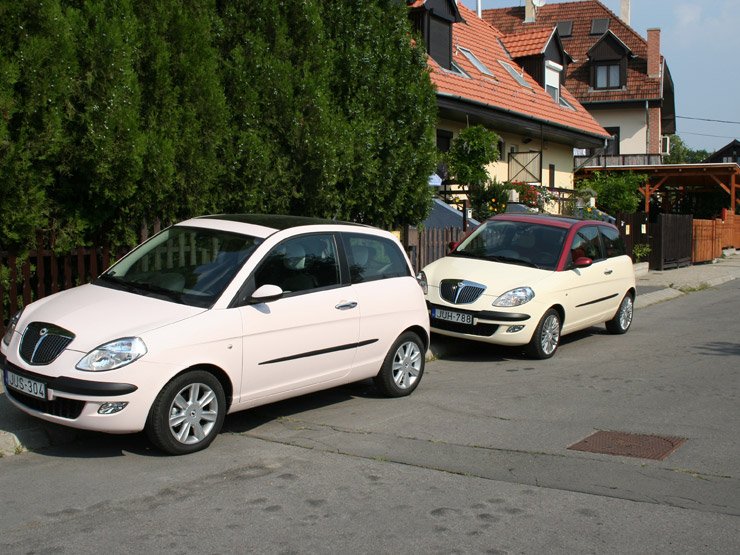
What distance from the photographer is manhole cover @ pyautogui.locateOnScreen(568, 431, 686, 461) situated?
6.52 meters

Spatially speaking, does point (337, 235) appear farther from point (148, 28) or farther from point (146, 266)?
point (148, 28)

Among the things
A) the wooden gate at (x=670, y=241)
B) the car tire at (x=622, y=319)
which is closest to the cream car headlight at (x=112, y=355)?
the car tire at (x=622, y=319)

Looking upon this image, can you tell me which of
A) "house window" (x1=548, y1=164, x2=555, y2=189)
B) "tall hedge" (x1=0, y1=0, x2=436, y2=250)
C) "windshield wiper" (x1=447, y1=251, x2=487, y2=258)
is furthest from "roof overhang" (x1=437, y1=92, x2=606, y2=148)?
"windshield wiper" (x1=447, y1=251, x2=487, y2=258)

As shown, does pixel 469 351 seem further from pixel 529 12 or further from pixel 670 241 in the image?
pixel 529 12

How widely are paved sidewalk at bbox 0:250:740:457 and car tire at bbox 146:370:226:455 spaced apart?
3.12 feet

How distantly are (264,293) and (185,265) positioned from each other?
0.83 m

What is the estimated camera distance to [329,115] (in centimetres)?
1151

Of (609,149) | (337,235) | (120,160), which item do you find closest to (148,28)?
(120,160)

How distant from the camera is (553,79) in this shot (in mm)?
32000

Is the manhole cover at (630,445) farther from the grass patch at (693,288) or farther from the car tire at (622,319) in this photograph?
the grass patch at (693,288)

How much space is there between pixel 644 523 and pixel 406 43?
9479 millimetres

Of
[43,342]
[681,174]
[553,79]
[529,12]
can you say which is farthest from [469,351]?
[529,12]

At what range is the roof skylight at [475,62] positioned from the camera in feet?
88.2

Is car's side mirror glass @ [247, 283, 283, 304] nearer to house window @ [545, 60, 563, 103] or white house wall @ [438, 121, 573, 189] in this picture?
white house wall @ [438, 121, 573, 189]
